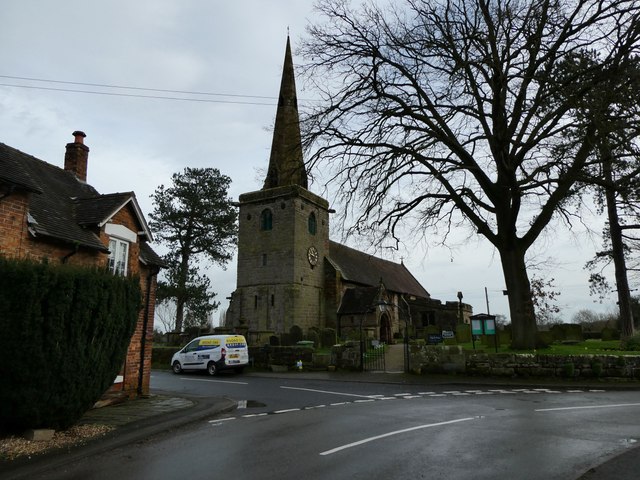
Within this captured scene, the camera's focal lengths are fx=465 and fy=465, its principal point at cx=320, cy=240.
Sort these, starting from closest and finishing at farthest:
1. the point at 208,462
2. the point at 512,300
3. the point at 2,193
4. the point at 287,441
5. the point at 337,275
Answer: the point at 208,462 → the point at 287,441 → the point at 2,193 → the point at 512,300 → the point at 337,275

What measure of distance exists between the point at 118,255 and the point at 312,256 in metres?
27.7

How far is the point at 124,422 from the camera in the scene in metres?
9.23

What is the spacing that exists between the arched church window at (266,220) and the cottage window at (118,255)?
26242 millimetres

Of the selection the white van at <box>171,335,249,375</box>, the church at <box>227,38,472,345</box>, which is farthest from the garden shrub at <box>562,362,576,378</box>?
the church at <box>227,38,472,345</box>

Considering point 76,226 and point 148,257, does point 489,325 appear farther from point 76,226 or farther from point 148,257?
point 76,226

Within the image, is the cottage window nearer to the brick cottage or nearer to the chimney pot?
the brick cottage

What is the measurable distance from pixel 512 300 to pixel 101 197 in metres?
15.3

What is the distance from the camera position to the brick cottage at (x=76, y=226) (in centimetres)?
945

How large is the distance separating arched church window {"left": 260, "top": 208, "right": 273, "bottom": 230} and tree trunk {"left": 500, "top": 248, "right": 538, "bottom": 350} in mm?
23256

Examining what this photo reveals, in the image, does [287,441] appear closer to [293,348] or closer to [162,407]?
[162,407]

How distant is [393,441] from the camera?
704cm

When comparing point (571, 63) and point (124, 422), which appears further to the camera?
point (571, 63)

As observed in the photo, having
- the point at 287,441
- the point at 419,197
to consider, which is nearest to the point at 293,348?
the point at 419,197

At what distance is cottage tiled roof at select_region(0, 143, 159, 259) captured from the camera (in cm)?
974
